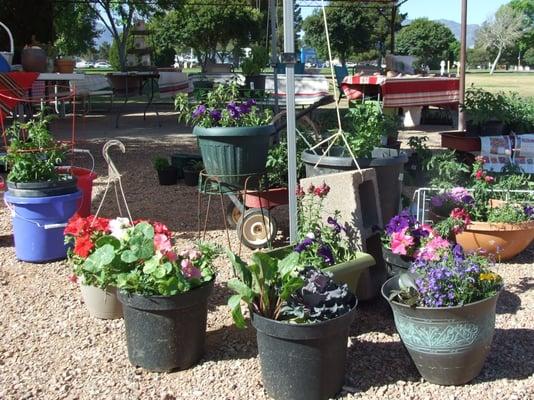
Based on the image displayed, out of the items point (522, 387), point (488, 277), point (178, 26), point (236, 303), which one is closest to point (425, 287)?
point (488, 277)

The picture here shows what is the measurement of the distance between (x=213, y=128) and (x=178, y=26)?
34.9 metres

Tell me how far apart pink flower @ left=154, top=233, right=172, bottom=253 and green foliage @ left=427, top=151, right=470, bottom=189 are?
7.65 feet

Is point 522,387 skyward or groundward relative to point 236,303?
groundward

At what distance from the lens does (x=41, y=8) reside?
1381 cm

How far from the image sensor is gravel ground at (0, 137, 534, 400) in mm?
2678

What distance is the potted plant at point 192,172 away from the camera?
6535 mm

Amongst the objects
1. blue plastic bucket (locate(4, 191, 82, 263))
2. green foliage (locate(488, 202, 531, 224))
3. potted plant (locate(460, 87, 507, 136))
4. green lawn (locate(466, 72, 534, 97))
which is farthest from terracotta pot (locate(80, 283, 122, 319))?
green lawn (locate(466, 72, 534, 97))

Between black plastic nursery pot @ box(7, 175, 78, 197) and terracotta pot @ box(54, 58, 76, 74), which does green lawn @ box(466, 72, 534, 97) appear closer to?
terracotta pot @ box(54, 58, 76, 74)

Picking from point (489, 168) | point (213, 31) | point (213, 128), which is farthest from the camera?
point (213, 31)

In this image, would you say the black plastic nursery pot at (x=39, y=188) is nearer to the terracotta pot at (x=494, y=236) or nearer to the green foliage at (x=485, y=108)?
the terracotta pot at (x=494, y=236)

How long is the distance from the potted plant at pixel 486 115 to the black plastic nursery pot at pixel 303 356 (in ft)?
13.6

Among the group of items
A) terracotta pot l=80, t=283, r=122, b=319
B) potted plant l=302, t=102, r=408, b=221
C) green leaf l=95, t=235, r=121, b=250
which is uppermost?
potted plant l=302, t=102, r=408, b=221

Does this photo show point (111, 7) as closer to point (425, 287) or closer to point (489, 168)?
point (489, 168)

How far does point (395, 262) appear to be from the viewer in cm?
320
